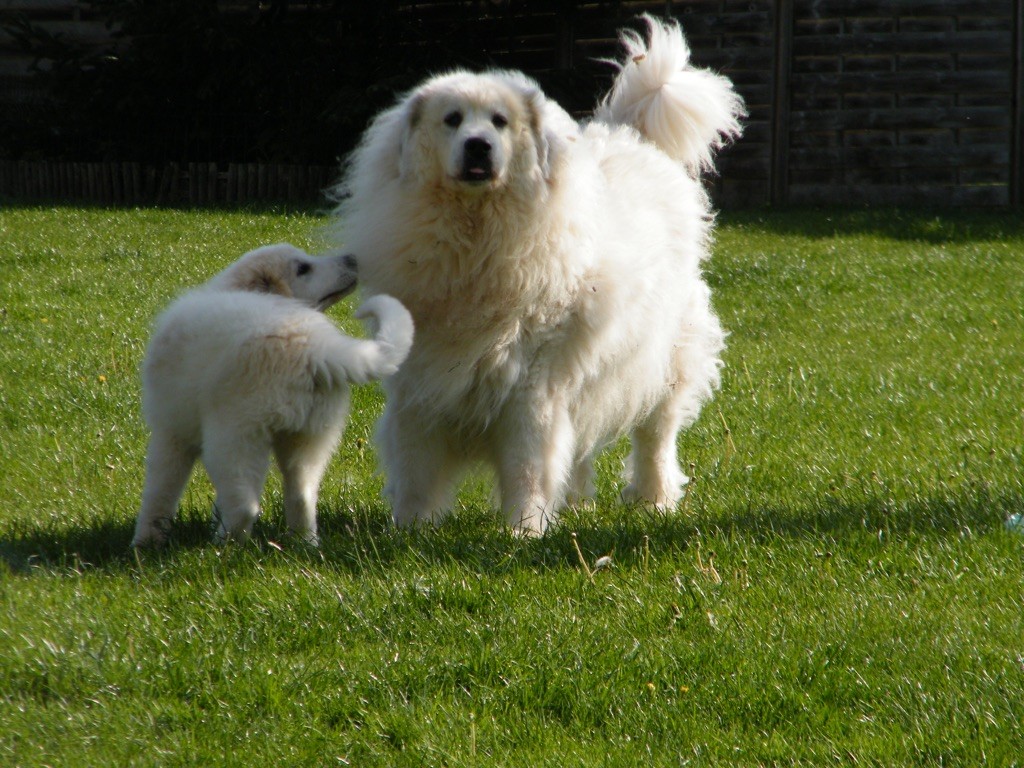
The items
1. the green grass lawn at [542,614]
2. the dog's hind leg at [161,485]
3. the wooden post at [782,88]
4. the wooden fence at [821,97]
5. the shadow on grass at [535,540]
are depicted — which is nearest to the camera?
the green grass lawn at [542,614]

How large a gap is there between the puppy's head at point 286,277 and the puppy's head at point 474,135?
503 millimetres

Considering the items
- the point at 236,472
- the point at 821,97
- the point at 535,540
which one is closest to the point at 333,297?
the point at 236,472

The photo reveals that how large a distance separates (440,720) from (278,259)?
6.43 feet

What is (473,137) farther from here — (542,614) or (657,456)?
(657,456)

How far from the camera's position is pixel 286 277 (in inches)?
164

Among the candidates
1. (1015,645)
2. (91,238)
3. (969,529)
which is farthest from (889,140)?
(1015,645)

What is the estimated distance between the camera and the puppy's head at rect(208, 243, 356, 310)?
4.15 metres

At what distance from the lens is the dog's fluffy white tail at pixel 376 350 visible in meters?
3.61

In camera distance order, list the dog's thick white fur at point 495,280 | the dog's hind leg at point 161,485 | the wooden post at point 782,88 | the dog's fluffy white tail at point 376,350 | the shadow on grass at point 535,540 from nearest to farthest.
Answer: the dog's fluffy white tail at point 376,350, the shadow on grass at point 535,540, the dog's hind leg at point 161,485, the dog's thick white fur at point 495,280, the wooden post at point 782,88

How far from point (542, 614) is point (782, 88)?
12.8m

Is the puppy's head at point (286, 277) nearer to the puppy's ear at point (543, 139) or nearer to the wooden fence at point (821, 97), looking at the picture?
the puppy's ear at point (543, 139)

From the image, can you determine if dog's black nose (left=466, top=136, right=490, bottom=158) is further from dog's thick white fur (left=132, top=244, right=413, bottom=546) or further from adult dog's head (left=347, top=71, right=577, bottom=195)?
dog's thick white fur (left=132, top=244, right=413, bottom=546)

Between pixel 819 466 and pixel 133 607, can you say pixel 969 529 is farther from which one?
pixel 133 607

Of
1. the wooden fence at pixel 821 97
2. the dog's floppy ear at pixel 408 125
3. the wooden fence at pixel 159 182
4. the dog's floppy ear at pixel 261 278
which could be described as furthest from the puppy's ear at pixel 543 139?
the wooden fence at pixel 159 182
